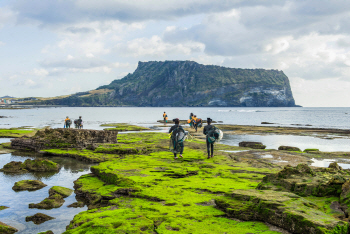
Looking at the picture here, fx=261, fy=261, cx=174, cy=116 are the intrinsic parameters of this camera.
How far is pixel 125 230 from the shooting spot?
24.9 ft

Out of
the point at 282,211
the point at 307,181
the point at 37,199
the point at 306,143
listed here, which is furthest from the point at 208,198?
the point at 306,143

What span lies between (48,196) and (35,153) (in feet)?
49.0

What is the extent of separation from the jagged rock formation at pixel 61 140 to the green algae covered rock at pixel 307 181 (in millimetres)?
19882

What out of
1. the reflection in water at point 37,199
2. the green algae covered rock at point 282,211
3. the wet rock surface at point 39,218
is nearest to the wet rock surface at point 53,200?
the reflection in water at point 37,199

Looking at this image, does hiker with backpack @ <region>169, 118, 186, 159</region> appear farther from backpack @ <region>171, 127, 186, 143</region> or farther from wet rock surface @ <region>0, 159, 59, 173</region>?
wet rock surface @ <region>0, 159, 59, 173</region>

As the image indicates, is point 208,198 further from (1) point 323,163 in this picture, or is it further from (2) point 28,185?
(1) point 323,163

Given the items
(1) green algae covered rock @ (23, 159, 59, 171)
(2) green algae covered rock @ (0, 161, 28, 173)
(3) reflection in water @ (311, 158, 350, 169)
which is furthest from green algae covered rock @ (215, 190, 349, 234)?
(2) green algae covered rock @ (0, 161, 28, 173)

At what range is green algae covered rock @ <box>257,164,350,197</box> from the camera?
9.66m

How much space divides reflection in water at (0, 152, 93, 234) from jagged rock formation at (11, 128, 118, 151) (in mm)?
6004

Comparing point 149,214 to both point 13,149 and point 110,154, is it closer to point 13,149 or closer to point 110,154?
point 110,154

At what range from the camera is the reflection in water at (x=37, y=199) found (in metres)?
10.1

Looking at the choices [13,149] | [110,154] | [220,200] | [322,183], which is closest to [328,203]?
[322,183]

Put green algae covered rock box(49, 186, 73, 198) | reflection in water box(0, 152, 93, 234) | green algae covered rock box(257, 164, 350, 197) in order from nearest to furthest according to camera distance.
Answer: green algae covered rock box(257, 164, 350, 197) < reflection in water box(0, 152, 93, 234) < green algae covered rock box(49, 186, 73, 198)

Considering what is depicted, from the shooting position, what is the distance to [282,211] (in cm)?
757
